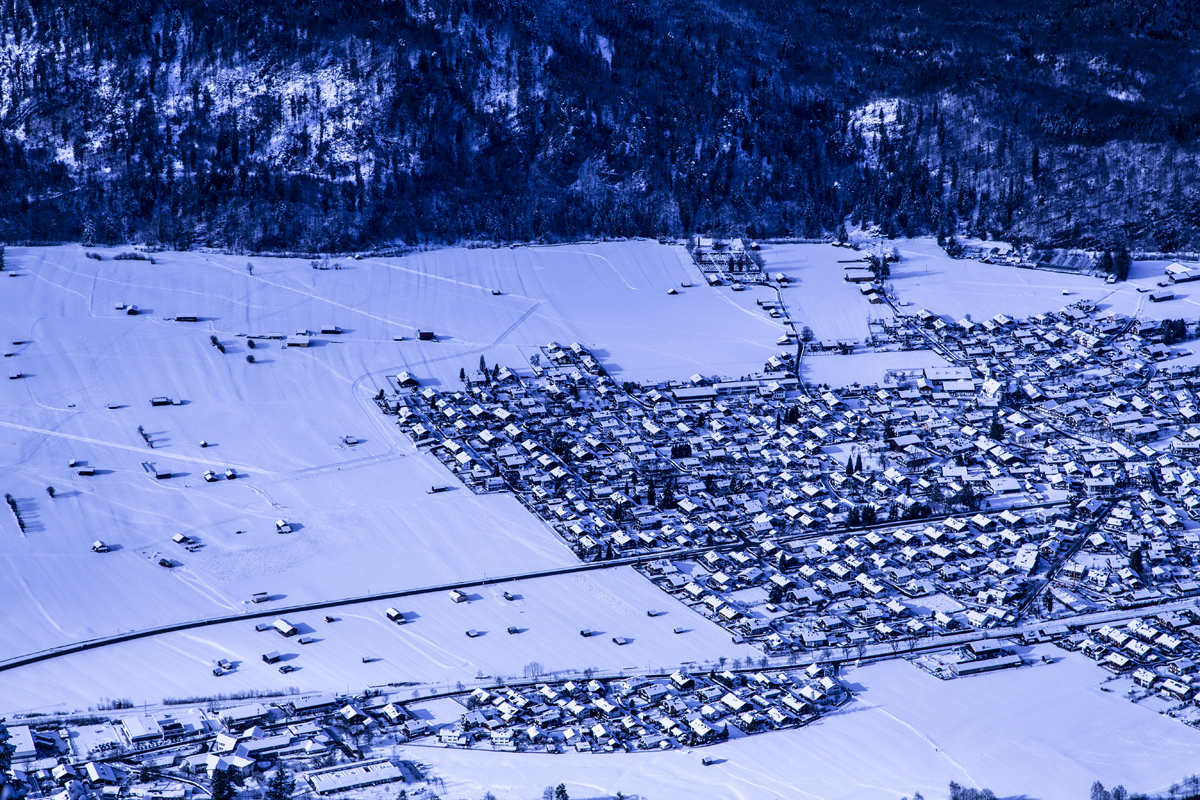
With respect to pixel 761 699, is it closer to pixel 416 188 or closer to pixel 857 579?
pixel 857 579

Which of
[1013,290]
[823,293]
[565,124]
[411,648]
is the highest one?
[565,124]

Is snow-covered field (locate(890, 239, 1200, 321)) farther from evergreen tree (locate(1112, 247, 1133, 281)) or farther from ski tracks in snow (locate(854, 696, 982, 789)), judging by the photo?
ski tracks in snow (locate(854, 696, 982, 789))

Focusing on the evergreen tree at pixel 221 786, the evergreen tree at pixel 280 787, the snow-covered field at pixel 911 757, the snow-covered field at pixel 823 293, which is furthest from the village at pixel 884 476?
the evergreen tree at pixel 221 786

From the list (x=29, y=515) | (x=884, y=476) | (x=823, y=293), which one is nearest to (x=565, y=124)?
(x=823, y=293)

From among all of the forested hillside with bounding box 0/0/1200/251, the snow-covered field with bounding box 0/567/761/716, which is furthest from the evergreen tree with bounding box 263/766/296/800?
the forested hillside with bounding box 0/0/1200/251

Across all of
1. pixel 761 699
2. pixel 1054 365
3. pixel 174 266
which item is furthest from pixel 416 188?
pixel 761 699

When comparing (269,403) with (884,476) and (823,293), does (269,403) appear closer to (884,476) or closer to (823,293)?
(884,476)
